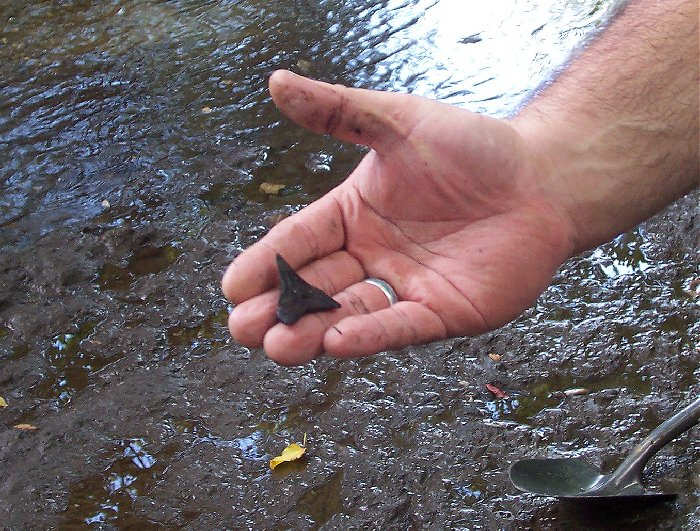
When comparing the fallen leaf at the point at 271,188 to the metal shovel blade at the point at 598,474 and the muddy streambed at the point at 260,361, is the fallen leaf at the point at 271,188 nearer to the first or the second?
the muddy streambed at the point at 260,361

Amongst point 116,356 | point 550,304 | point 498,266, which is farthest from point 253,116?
point 498,266

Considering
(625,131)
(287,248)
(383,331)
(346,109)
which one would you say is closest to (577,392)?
(625,131)

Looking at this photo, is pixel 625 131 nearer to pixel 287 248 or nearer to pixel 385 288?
pixel 385 288

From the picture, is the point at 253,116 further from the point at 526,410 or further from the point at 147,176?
the point at 526,410

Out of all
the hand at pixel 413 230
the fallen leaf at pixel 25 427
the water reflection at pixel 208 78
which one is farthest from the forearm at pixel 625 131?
the fallen leaf at pixel 25 427

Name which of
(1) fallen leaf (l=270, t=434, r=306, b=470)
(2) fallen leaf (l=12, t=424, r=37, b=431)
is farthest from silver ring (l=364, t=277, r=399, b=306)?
(2) fallen leaf (l=12, t=424, r=37, b=431)

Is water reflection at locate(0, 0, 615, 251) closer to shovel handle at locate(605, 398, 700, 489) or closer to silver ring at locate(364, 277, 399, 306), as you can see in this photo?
silver ring at locate(364, 277, 399, 306)
